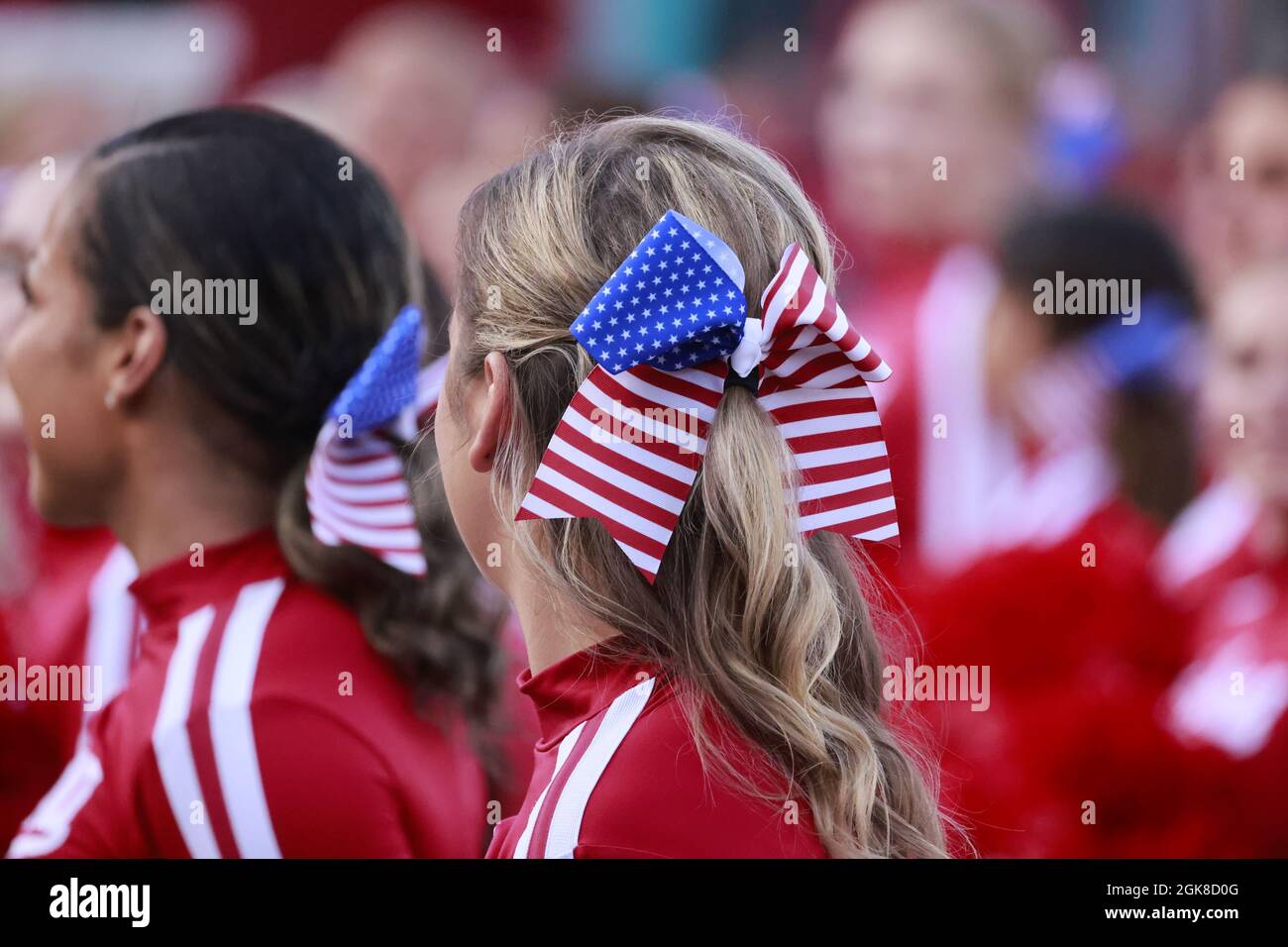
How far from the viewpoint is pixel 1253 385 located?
382 cm

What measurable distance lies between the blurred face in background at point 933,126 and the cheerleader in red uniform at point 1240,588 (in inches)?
40.2

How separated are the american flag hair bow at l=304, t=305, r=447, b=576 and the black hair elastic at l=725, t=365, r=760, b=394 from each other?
1.66ft

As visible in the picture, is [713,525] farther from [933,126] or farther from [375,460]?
[933,126]

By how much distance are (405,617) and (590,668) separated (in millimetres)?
578

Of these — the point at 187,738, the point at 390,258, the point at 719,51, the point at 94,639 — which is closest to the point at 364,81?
the point at 719,51

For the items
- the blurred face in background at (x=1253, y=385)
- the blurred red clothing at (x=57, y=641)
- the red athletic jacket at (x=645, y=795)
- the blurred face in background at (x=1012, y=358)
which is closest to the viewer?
the red athletic jacket at (x=645, y=795)

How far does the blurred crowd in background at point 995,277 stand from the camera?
2607mm

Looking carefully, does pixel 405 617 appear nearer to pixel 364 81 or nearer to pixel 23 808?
pixel 23 808

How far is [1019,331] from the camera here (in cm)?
450

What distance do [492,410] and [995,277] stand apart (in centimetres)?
338

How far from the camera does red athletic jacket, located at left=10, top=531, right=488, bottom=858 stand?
1.84m

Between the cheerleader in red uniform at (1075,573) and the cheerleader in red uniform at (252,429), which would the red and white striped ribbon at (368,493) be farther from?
the cheerleader in red uniform at (1075,573)

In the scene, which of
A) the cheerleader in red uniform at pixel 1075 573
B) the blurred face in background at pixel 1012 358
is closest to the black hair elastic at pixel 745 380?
the cheerleader in red uniform at pixel 1075 573

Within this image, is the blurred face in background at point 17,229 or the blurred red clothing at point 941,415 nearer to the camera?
the blurred face in background at point 17,229
